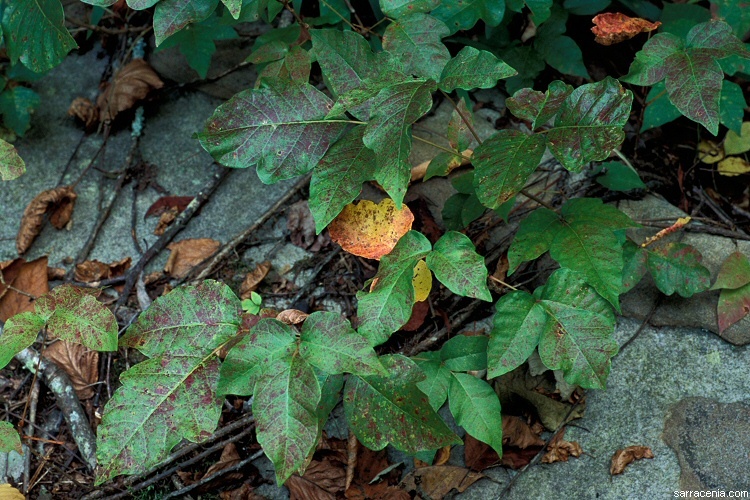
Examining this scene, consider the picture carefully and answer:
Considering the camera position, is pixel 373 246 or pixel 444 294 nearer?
pixel 373 246

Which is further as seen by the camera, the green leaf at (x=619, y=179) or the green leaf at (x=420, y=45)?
the green leaf at (x=619, y=179)

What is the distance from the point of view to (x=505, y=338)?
1.60 m

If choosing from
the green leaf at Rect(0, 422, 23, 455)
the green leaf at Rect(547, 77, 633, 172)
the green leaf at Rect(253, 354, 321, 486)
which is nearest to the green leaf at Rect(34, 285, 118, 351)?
the green leaf at Rect(0, 422, 23, 455)

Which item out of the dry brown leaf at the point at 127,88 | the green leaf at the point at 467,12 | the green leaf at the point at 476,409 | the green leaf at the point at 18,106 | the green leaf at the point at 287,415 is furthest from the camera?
the dry brown leaf at the point at 127,88

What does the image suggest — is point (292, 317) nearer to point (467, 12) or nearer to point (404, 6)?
point (404, 6)

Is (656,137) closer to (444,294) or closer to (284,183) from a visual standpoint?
(444,294)

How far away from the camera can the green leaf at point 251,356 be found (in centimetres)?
137

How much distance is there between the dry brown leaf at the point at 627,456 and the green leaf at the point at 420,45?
1216 millimetres

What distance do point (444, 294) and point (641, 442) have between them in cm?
76

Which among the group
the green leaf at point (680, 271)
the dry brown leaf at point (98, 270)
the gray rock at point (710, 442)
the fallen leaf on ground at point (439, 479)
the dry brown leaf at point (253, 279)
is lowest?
the gray rock at point (710, 442)

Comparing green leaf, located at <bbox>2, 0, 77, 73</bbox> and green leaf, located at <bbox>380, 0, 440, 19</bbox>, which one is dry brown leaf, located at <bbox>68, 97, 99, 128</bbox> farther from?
green leaf, located at <bbox>380, 0, 440, 19</bbox>

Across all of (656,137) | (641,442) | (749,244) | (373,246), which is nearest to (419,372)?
(373,246)

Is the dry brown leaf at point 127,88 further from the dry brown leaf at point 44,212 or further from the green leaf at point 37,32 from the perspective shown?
the green leaf at point 37,32

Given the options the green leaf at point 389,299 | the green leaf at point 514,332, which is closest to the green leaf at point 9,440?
the green leaf at point 389,299
